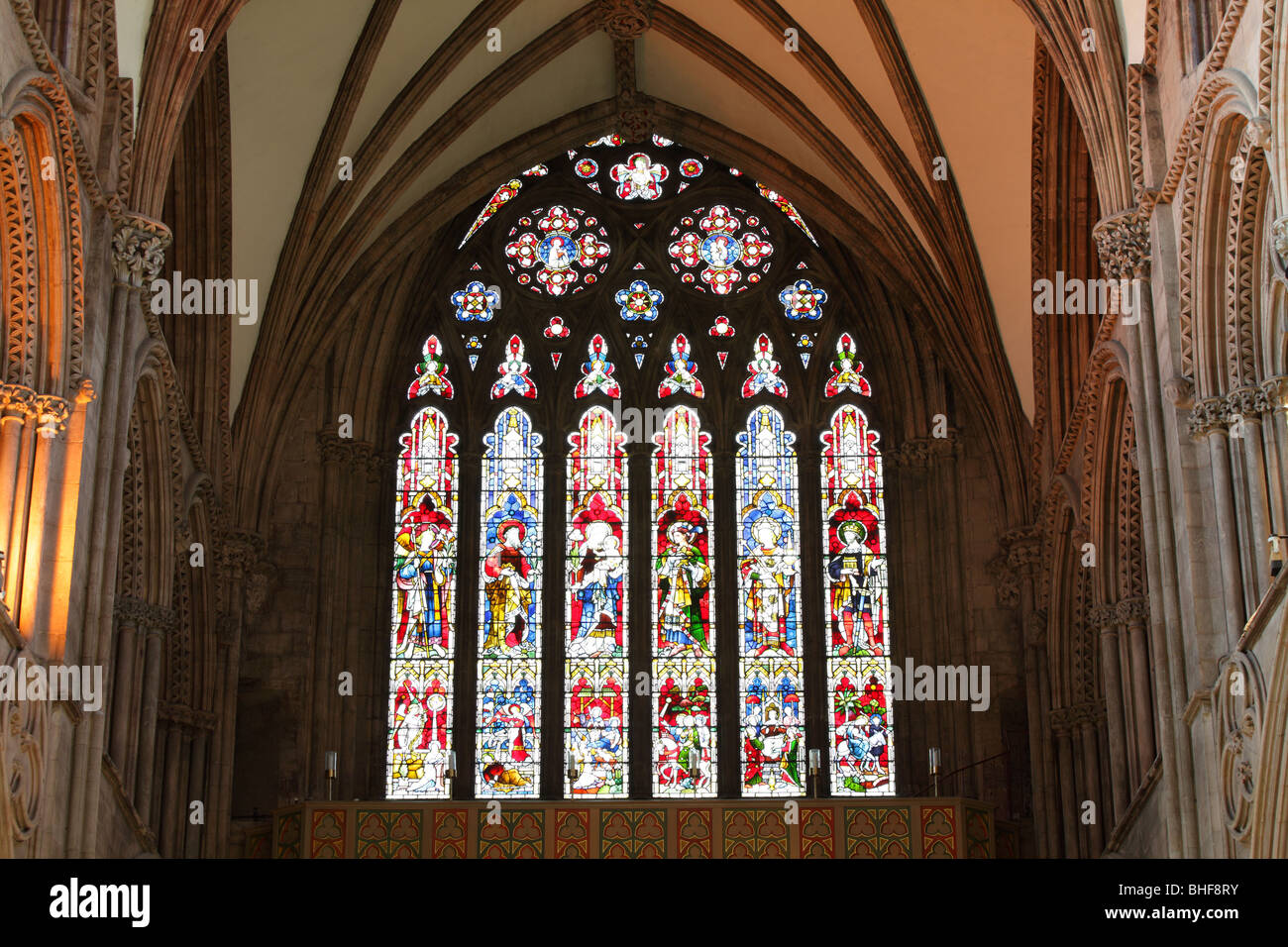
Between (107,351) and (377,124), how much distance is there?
23.1 ft

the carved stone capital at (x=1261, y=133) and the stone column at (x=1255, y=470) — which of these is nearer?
the carved stone capital at (x=1261, y=133)

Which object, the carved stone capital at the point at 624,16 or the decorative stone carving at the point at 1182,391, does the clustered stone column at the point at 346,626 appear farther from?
the decorative stone carving at the point at 1182,391

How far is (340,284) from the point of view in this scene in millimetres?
24688

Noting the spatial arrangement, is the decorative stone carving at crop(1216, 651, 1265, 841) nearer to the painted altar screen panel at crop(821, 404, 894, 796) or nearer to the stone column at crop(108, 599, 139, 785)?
the painted altar screen panel at crop(821, 404, 894, 796)

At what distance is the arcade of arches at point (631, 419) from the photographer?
16625 mm

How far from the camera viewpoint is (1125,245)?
17.5m

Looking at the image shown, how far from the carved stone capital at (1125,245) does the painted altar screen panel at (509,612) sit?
950 centimetres

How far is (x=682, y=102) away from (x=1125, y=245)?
9670 millimetres

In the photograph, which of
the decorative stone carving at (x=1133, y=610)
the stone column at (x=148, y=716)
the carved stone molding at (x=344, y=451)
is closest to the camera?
the decorative stone carving at (x=1133, y=610)

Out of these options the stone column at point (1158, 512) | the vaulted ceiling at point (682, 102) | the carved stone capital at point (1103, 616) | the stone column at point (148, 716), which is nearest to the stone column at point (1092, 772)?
the carved stone capital at point (1103, 616)

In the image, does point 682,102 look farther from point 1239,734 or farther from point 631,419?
point 1239,734
